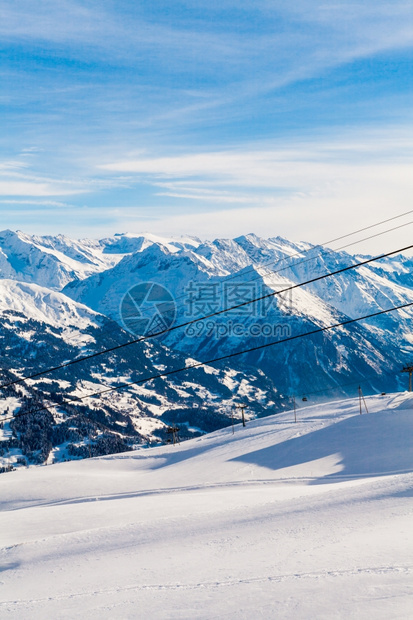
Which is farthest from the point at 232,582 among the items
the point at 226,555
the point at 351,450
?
the point at 351,450

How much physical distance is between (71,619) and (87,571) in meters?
3.96

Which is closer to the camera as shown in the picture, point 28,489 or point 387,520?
point 387,520

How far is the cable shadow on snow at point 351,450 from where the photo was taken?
1502 inches

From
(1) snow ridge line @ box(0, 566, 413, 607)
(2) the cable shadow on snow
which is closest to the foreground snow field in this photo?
(1) snow ridge line @ box(0, 566, 413, 607)

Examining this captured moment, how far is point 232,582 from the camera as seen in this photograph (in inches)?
607

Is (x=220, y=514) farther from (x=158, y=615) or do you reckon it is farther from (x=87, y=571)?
(x=158, y=615)

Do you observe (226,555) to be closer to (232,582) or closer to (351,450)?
(232,582)

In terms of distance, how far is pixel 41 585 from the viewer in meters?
17.7

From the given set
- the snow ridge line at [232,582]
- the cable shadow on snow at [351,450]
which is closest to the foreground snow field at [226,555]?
the snow ridge line at [232,582]

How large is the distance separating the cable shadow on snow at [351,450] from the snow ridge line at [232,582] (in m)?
21.4

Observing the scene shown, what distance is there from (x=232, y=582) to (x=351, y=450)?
31.0 m

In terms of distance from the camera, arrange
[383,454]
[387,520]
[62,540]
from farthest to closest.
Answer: [383,454] → [62,540] → [387,520]

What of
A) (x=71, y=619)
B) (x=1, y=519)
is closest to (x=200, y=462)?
(x=1, y=519)

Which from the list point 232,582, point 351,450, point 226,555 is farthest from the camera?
point 351,450
